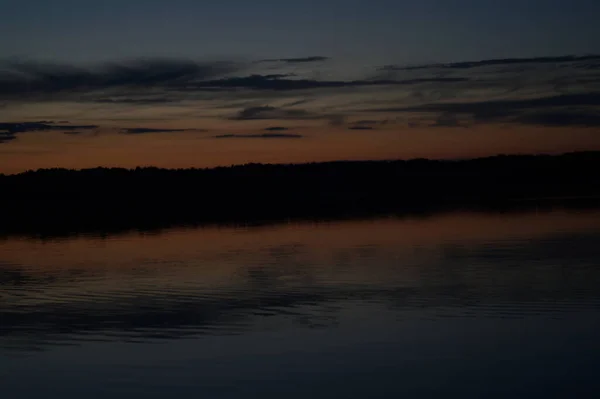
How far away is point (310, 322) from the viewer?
1202 cm

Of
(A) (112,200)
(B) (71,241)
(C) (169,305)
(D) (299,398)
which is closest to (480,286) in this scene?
(C) (169,305)

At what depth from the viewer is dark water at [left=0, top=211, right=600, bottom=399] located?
30.3 feet

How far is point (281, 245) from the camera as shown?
75.7 feet

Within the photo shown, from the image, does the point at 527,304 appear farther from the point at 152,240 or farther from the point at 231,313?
the point at 152,240

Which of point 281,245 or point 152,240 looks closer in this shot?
point 281,245

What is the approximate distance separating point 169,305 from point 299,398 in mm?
5402

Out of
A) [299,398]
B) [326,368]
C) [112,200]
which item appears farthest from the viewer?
[112,200]

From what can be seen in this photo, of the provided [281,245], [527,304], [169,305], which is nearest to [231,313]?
[169,305]

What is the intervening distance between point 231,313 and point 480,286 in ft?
13.8

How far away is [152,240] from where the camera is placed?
26016mm

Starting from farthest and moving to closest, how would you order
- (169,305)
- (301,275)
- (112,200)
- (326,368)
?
(112,200), (301,275), (169,305), (326,368)

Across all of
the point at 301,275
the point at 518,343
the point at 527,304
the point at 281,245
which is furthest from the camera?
the point at 281,245

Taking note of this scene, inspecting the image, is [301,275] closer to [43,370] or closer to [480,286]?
[480,286]

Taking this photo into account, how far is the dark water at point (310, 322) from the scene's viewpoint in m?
9.23
